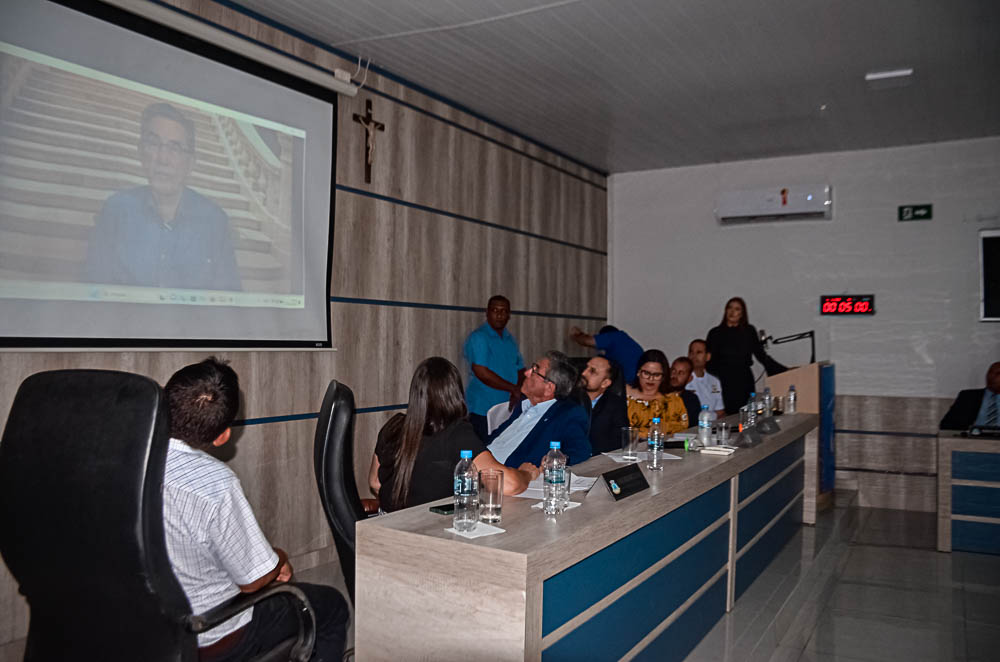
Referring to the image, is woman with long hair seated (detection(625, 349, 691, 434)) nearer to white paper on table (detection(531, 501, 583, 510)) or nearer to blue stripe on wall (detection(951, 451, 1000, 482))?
blue stripe on wall (detection(951, 451, 1000, 482))

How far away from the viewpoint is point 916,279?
6.53 meters

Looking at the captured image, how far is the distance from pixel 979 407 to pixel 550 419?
4089 millimetres

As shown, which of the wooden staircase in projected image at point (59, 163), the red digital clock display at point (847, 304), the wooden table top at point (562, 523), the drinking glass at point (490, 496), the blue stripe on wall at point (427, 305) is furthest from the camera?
the red digital clock display at point (847, 304)

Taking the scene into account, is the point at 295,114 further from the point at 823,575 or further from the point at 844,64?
the point at 823,575

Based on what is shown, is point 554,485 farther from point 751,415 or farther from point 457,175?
point 457,175

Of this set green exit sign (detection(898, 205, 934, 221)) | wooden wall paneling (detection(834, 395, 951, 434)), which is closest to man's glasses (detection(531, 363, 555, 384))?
wooden wall paneling (detection(834, 395, 951, 434))

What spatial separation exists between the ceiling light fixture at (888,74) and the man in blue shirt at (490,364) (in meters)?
2.83

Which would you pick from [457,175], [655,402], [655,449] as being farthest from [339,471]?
[457,175]

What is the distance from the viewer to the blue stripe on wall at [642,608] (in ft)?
6.95

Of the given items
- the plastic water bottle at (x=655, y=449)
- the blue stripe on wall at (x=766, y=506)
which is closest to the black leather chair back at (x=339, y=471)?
Result: the plastic water bottle at (x=655, y=449)

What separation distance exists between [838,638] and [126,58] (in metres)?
4.03

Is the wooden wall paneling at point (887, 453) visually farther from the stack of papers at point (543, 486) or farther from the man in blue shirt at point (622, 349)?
the stack of papers at point (543, 486)

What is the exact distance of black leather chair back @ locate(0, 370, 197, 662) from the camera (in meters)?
1.46

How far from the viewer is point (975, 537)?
15.6 ft
